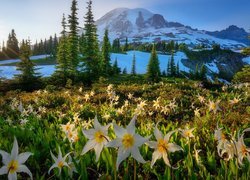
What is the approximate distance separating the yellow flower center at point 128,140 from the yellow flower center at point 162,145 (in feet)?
1.01

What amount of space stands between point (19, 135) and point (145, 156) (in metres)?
3.10

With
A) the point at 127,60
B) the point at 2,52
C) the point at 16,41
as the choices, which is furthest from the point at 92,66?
the point at 127,60

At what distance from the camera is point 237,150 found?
2.74 metres

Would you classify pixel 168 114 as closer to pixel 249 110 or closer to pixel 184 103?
pixel 249 110

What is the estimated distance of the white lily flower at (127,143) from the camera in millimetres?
2271

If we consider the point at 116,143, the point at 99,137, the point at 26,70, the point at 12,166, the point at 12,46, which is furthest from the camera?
the point at 12,46

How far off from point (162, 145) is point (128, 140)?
0.34m

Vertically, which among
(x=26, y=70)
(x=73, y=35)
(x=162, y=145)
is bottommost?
(x=26, y=70)

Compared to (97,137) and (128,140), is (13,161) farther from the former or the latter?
(128,140)

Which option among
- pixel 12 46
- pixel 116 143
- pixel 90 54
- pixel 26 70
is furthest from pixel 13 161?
pixel 12 46

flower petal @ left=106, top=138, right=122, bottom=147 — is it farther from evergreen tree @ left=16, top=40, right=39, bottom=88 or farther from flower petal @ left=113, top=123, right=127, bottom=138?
evergreen tree @ left=16, top=40, right=39, bottom=88

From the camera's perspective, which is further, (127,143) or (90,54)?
(90,54)

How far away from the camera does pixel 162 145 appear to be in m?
2.52

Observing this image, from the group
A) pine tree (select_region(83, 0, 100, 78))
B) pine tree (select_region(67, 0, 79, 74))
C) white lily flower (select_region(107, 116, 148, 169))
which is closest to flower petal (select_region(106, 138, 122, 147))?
white lily flower (select_region(107, 116, 148, 169))
